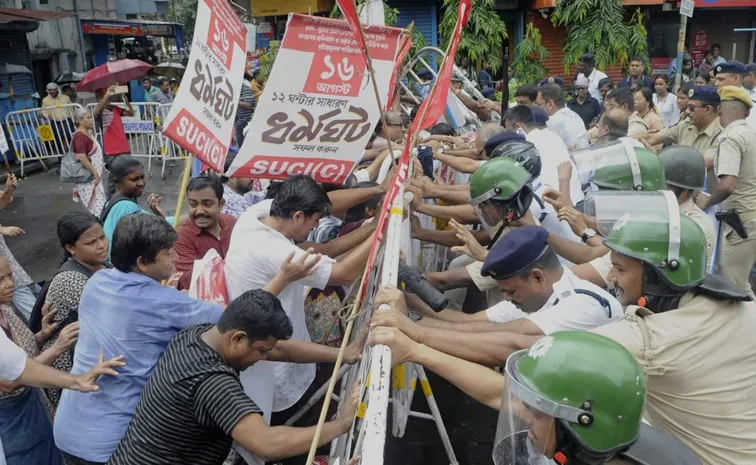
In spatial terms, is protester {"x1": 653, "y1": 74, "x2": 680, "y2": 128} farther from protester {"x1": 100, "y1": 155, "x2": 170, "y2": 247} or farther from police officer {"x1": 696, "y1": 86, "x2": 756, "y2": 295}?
protester {"x1": 100, "y1": 155, "x2": 170, "y2": 247}

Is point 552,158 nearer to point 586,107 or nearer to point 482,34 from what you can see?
point 586,107

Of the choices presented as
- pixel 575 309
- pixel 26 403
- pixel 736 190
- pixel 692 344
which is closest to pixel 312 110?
pixel 575 309

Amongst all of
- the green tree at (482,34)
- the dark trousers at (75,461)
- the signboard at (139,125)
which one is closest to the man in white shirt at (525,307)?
the dark trousers at (75,461)

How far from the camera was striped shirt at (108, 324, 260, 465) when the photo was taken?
244 cm

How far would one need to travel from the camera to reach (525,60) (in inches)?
727

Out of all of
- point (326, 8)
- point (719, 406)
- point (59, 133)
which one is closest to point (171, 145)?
point (59, 133)

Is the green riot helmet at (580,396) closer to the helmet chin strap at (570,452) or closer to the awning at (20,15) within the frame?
the helmet chin strap at (570,452)

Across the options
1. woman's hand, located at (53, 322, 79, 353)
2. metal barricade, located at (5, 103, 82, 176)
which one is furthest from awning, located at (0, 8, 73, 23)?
woman's hand, located at (53, 322, 79, 353)

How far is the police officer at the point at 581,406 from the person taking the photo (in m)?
1.75

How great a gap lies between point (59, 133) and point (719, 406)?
604 inches

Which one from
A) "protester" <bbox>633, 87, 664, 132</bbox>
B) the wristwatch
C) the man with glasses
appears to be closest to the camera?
the wristwatch

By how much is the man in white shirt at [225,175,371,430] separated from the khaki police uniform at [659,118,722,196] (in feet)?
A: 13.7

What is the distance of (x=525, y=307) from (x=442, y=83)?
6.27ft

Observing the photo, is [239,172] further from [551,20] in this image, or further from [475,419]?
[551,20]
